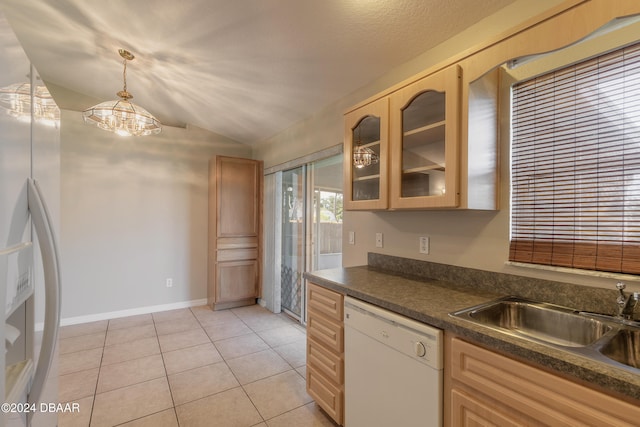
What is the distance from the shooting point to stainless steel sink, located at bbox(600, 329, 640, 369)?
1047mm

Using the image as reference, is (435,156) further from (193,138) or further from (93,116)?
(193,138)

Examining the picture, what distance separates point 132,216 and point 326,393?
336cm

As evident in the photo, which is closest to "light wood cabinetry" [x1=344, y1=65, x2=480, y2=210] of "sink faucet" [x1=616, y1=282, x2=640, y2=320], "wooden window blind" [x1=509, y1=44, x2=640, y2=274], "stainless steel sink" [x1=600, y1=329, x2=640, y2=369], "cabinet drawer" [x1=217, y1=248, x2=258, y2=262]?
"wooden window blind" [x1=509, y1=44, x2=640, y2=274]

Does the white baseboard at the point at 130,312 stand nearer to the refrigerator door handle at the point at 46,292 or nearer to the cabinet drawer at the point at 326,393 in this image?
the cabinet drawer at the point at 326,393

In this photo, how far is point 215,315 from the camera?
12.5ft

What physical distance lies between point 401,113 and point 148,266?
3.77 metres

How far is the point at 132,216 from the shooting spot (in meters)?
3.76

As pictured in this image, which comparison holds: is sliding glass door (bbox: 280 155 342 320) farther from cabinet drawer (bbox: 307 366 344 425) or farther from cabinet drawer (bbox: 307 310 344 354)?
cabinet drawer (bbox: 307 366 344 425)

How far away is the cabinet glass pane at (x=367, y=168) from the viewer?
1952mm

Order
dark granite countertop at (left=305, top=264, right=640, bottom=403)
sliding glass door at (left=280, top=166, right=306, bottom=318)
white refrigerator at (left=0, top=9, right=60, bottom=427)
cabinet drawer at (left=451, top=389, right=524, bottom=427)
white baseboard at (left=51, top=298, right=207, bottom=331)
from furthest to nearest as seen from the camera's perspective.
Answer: sliding glass door at (left=280, top=166, right=306, bottom=318) < white baseboard at (left=51, top=298, right=207, bottom=331) < cabinet drawer at (left=451, top=389, right=524, bottom=427) < dark granite countertop at (left=305, top=264, right=640, bottom=403) < white refrigerator at (left=0, top=9, right=60, bottom=427)

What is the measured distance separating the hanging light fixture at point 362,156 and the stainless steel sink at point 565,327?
1120 mm

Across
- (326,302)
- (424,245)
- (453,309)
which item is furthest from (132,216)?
(453,309)

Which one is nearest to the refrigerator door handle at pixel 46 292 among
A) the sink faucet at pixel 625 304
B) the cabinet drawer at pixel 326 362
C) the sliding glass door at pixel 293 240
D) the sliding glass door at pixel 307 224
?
the cabinet drawer at pixel 326 362

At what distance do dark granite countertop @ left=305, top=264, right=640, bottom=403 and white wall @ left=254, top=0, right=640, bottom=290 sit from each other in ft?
0.61
